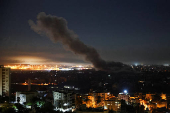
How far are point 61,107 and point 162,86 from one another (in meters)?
17.1

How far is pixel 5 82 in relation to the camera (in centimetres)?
1159

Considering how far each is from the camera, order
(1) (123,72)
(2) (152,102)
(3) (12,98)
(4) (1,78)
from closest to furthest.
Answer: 1. (3) (12,98)
2. (4) (1,78)
3. (2) (152,102)
4. (1) (123,72)

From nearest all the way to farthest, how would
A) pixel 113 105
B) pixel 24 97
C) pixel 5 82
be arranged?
pixel 24 97 < pixel 113 105 < pixel 5 82

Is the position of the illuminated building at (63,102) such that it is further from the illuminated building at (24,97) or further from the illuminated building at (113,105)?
the illuminated building at (113,105)

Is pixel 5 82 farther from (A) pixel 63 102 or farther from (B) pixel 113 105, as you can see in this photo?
(B) pixel 113 105

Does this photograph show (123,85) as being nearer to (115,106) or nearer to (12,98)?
(115,106)

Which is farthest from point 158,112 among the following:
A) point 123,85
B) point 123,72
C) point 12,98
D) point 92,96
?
point 123,72

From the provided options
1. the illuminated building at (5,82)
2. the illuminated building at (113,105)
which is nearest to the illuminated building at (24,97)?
the illuminated building at (5,82)

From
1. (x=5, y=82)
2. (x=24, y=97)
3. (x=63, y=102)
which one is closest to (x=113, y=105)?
(x=63, y=102)

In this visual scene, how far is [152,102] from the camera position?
44.2ft

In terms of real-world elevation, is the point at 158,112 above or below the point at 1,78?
below

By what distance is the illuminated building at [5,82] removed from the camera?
11.4 m

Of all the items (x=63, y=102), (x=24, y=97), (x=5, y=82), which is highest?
(x=5, y=82)

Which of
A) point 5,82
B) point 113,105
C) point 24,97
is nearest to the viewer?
point 24,97
